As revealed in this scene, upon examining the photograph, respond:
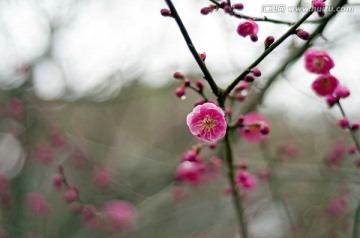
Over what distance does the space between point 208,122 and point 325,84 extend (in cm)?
78

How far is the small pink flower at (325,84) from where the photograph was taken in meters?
2.00

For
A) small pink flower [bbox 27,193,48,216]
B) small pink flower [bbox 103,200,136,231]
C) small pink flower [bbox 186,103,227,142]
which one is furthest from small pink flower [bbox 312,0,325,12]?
small pink flower [bbox 27,193,48,216]

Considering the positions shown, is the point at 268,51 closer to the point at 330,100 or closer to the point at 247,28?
the point at 247,28

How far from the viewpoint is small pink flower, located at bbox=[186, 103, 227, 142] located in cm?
149

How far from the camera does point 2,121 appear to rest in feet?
15.9

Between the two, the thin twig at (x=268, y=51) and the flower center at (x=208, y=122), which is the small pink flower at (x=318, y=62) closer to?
the thin twig at (x=268, y=51)

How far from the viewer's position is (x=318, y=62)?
6.42 ft

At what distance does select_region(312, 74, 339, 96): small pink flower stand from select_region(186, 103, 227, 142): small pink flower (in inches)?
29.1

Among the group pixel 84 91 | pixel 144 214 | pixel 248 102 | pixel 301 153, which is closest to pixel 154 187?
pixel 144 214

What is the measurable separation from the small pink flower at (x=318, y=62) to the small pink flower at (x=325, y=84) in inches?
2.1

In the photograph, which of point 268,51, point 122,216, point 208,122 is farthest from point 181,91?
point 122,216

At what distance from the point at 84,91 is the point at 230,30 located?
231cm

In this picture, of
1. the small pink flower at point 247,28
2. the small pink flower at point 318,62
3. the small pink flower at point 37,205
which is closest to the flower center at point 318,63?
the small pink flower at point 318,62

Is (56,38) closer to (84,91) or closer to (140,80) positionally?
(84,91)
